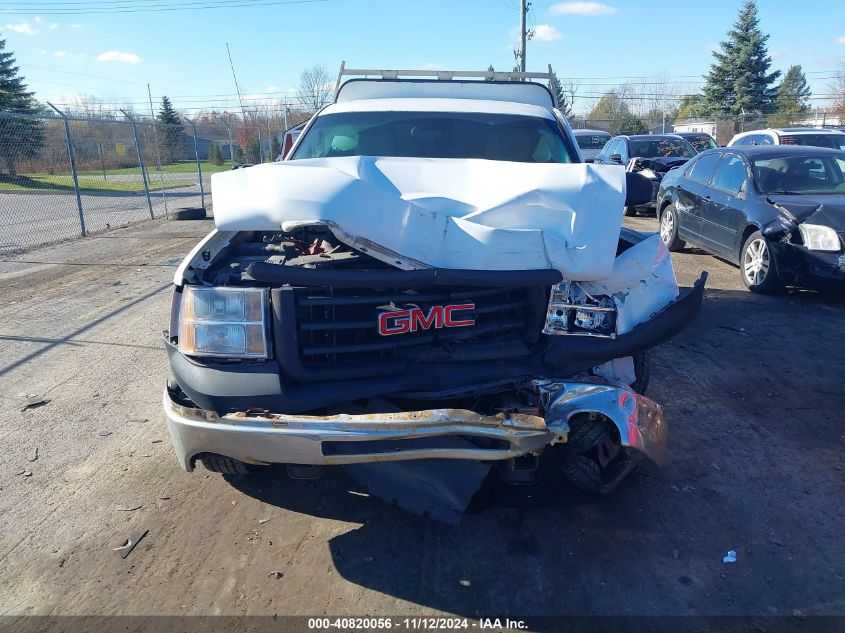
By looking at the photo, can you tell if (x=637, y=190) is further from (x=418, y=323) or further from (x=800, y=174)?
(x=800, y=174)

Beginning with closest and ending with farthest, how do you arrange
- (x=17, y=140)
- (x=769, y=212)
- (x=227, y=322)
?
1. (x=227, y=322)
2. (x=769, y=212)
3. (x=17, y=140)

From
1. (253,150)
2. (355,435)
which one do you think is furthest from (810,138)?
(253,150)

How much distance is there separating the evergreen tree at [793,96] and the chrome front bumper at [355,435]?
36599 millimetres

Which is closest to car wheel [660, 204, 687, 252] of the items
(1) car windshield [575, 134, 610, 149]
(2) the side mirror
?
(2) the side mirror

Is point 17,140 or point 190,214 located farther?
point 190,214

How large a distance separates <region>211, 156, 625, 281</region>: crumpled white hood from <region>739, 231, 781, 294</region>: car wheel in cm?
469

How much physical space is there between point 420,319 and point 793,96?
178ft

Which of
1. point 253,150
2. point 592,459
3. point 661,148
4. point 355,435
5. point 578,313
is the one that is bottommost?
point 592,459

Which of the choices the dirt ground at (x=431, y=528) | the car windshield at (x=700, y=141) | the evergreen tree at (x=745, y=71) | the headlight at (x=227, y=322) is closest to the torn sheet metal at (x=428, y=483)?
the dirt ground at (x=431, y=528)

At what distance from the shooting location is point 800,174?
7.58 meters

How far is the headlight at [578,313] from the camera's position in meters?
2.95

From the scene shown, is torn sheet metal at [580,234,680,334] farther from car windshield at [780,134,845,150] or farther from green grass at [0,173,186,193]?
green grass at [0,173,186,193]

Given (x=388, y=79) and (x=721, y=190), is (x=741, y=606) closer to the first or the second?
(x=388, y=79)

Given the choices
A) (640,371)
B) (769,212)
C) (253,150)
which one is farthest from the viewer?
(253,150)
